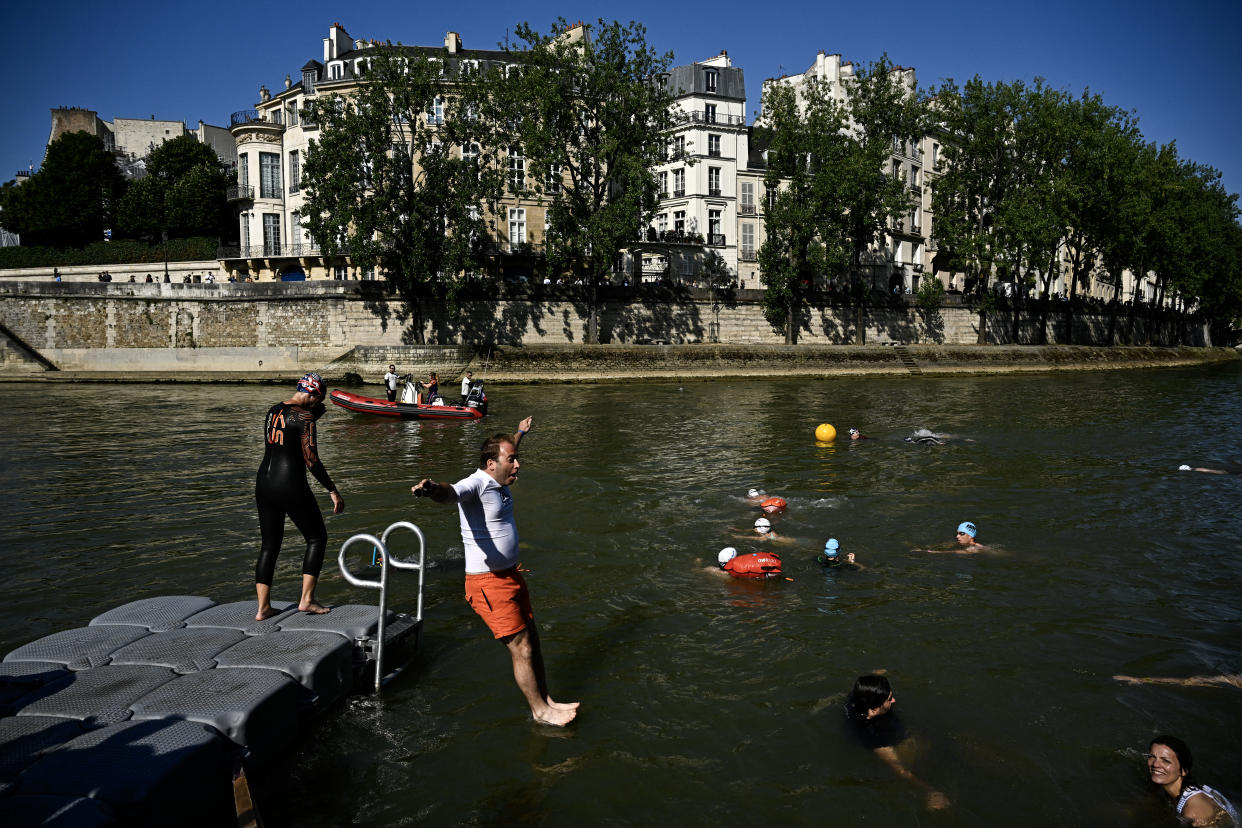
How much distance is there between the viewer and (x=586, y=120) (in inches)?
1779

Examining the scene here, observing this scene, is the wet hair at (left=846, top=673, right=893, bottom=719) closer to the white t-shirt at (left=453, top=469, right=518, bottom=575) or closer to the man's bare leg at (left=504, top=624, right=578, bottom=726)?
the man's bare leg at (left=504, top=624, right=578, bottom=726)

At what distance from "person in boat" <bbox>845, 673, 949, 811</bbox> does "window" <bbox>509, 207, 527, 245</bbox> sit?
48.5 meters

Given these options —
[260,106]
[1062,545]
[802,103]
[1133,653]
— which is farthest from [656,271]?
[1133,653]

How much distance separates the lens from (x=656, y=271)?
56.6m

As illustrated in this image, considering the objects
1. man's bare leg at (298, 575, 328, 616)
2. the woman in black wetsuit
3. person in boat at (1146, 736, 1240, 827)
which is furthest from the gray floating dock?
person in boat at (1146, 736, 1240, 827)

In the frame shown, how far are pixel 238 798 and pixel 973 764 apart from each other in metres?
5.06

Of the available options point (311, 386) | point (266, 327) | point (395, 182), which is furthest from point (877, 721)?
point (266, 327)

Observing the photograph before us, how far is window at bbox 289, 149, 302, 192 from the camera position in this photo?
52469 mm

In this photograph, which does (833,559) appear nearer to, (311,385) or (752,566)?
(752,566)

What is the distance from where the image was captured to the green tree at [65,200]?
6197 centimetres

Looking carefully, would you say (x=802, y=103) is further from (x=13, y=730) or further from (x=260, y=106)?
(x=13, y=730)

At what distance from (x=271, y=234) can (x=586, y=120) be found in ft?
72.5

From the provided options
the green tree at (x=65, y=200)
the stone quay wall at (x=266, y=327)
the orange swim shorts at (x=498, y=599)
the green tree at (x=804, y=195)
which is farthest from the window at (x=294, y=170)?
the orange swim shorts at (x=498, y=599)

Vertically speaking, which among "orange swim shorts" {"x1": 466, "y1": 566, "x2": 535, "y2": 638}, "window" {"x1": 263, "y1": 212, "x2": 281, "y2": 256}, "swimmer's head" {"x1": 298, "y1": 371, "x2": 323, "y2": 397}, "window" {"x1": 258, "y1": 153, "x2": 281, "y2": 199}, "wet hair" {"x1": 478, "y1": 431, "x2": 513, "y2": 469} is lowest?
"orange swim shorts" {"x1": 466, "y1": 566, "x2": 535, "y2": 638}
